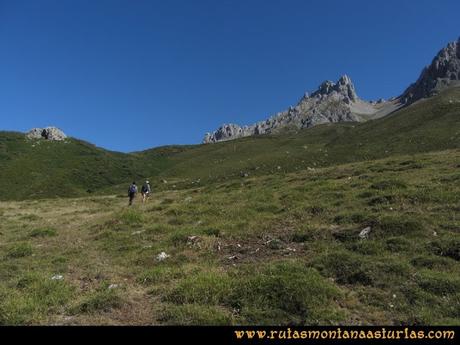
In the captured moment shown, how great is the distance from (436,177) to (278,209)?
9095 millimetres

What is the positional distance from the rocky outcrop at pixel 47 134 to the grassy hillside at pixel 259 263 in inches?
3130

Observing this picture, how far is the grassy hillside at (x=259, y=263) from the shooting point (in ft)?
37.6

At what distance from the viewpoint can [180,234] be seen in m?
19.7

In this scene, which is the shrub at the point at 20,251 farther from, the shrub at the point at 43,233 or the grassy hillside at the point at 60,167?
the grassy hillside at the point at 60,167

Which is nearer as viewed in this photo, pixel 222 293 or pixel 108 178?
pixel 222 293

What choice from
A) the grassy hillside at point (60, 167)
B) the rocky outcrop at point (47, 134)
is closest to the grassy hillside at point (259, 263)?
the grassy hillside at point (60, 167)

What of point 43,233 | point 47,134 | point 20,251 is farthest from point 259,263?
point 47,134

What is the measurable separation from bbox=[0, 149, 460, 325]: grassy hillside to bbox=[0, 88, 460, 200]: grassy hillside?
106ft

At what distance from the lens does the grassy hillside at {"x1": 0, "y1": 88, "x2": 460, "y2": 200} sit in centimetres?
5841

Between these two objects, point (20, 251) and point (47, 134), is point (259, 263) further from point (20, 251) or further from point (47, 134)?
point (47, 134)

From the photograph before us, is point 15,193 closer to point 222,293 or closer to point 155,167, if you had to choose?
point 155,167

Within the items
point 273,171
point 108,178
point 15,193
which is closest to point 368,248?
point 273,171

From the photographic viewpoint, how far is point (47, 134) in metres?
103

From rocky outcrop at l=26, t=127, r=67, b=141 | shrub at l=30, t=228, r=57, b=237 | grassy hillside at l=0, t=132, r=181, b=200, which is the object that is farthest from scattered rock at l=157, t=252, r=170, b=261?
rocky outcrop at l=26, t=127, r=67, b=141
